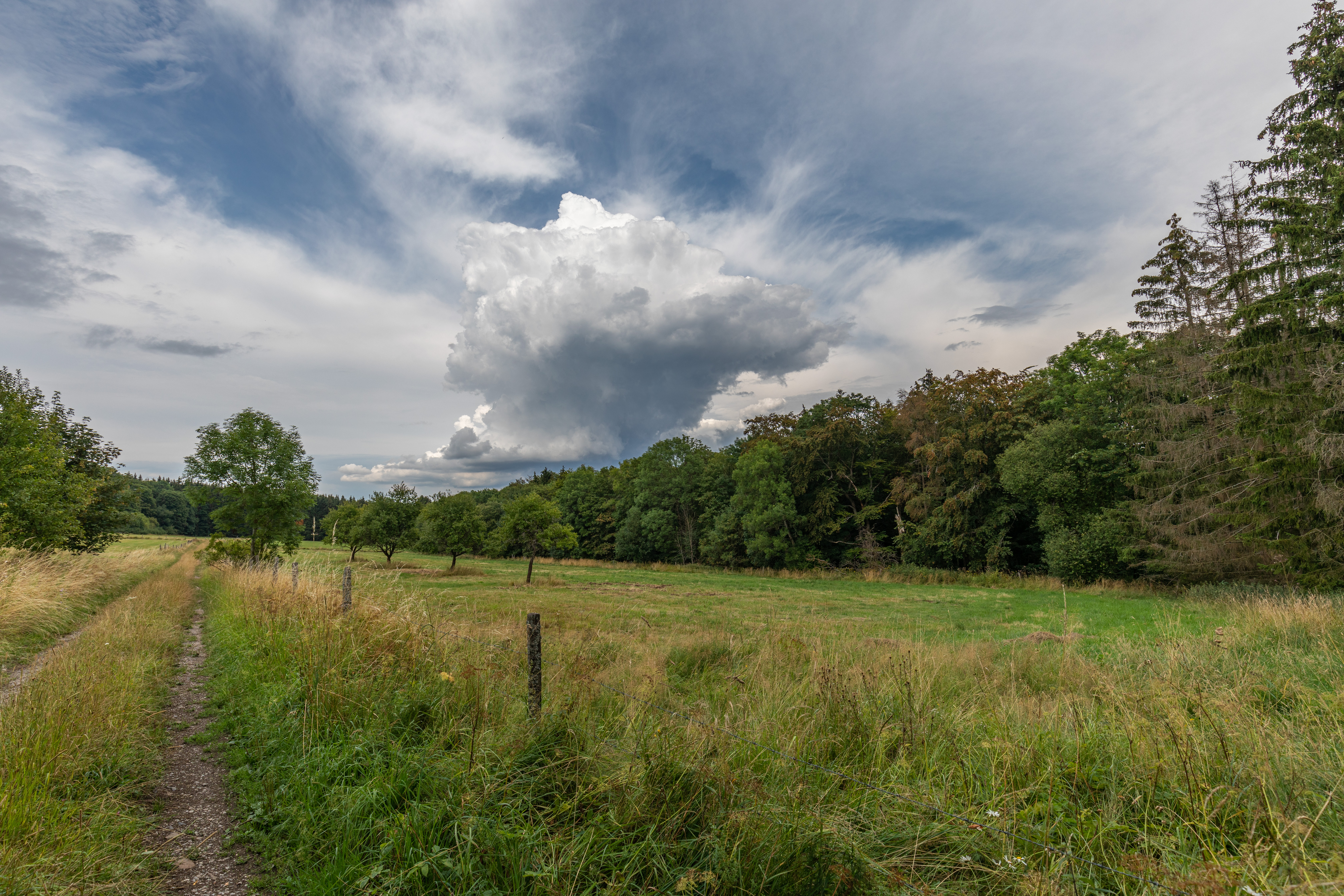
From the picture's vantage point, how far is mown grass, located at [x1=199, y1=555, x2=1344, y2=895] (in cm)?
291

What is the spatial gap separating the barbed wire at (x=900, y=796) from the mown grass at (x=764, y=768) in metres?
0.05

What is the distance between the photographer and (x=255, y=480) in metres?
25.8

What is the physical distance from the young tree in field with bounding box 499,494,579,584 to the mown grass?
26.0m

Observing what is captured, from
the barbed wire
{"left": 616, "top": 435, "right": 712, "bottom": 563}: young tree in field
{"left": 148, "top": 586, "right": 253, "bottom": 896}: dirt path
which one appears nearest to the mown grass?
the barbed wire

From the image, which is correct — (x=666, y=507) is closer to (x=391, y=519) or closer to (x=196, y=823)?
(x=391, y=519)

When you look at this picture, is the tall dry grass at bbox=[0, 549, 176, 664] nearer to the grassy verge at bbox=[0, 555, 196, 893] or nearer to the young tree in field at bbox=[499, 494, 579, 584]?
the grassy verge at bbox=[0, 555, 196, 893]

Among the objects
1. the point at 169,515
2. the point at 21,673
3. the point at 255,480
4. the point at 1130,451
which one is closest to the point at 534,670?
the point at 21,673

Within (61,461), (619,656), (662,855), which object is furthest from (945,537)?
(61,461)

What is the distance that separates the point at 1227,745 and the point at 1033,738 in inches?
48.9

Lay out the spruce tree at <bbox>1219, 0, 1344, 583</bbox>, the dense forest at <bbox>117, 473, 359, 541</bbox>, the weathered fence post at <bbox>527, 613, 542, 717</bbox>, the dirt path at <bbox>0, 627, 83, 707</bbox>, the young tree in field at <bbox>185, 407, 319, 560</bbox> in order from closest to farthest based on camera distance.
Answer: the weathered fence post at <bbox>527, 613, 542, 717</bbox>
the dirt path at <bbox>0, 627, 83, 707</bbox>
the spruce tree at <bbox>1219, 0, 1344, 583</bbox>
the young tree in field at <bbox>185, 407, 319, 560</bbox>
the dense forest at <bbox>117, 473, 359, 541</bbox>

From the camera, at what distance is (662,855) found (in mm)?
2973

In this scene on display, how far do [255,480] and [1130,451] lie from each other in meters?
43.9

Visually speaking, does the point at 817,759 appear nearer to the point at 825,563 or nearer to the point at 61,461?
the point at 61,461

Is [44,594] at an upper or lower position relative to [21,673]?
upper
